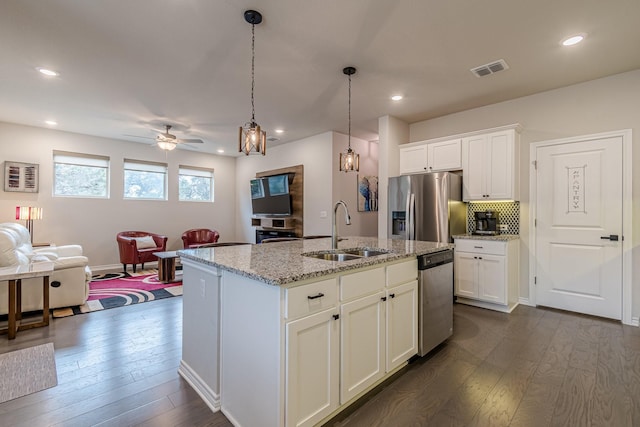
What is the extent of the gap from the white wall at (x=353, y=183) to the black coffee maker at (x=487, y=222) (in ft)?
7.59

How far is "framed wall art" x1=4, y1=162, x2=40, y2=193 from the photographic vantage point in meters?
5.25

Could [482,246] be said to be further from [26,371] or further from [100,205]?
[100,205]

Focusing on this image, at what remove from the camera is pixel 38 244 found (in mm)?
5191

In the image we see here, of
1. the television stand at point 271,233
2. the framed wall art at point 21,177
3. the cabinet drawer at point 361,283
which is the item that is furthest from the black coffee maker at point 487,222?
the framed wall art at point 21,177

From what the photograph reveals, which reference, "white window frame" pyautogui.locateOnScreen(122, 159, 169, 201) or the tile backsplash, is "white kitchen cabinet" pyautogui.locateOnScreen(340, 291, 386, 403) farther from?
"white window frame" pyautogui.locateOnScreen(122, 159, 169, 201)

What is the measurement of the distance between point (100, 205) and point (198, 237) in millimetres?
2031

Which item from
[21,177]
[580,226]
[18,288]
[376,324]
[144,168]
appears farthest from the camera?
[144,168]

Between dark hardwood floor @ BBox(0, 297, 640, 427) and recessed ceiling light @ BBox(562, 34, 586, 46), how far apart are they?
2.77 m

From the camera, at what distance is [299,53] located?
294cm

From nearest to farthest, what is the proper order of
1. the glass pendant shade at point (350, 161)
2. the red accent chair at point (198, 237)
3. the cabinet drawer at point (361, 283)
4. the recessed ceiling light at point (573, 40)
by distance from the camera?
the cabinet drawer at point (361, 283) → the recessed ceiling light at point (573, 40) → the glass pendant shade at point (350, 161) → the red accent chair at point (198, 237)

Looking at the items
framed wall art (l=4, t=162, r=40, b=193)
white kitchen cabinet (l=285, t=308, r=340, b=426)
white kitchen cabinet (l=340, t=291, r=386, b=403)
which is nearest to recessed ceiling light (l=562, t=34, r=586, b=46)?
white kitchen cabinet (l=340, t=291, r=386, b=403)

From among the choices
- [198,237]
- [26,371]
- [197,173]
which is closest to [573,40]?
[26,371]

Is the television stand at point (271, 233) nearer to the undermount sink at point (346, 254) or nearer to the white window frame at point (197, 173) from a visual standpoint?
the white window frame at point (197, 173)

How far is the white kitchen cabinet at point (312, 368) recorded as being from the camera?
57.7 inches
